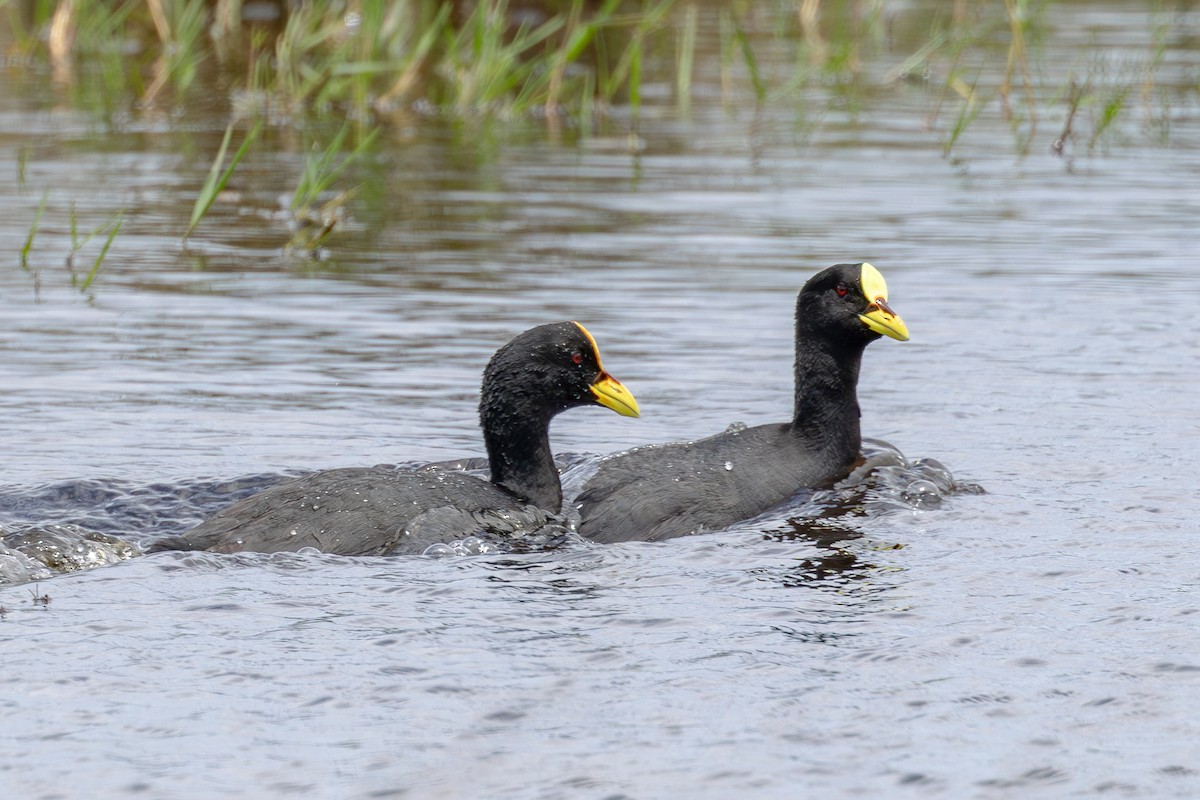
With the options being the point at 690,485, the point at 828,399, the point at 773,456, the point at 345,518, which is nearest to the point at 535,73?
the point at 828,399

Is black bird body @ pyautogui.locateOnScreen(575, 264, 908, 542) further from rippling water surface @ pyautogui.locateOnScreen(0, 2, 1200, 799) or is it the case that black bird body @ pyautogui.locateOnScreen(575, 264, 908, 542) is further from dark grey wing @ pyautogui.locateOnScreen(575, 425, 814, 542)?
rippling water surface @ pyautogui.locateOnScreen(0, 2, 1200, 799)

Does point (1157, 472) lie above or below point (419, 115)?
below

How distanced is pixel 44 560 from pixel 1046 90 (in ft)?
53.4

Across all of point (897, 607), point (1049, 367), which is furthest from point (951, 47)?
point (897, 607)

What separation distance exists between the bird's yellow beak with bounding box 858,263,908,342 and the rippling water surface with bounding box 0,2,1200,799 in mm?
613

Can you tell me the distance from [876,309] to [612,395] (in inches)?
52.6

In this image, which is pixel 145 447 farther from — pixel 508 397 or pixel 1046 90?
pixel 1046 90

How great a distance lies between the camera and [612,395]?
303 inches

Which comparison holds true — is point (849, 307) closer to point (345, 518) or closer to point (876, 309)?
point (876, 309)

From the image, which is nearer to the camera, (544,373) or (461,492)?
(461,492)

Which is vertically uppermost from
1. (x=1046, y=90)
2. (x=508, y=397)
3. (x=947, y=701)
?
(x=1046, y=90)

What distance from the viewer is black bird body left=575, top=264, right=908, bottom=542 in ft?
23.9

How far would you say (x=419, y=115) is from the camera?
65.3 feet

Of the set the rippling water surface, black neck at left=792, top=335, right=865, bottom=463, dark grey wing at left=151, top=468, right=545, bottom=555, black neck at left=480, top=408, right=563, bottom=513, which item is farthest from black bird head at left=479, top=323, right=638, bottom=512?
black neck at left=792, top=335, right=865, bottom=463
